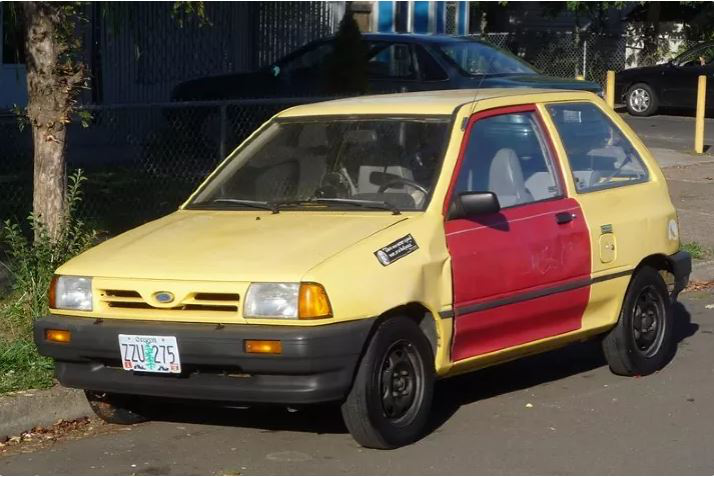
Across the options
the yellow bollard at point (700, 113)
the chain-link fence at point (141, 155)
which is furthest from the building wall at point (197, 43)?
the yellow bollard at point (700, 113)

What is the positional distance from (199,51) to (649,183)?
13603 millimetres

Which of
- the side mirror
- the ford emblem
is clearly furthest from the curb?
the side mirror

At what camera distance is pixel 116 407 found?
6625 millimetres

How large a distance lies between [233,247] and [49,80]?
246 centimetres

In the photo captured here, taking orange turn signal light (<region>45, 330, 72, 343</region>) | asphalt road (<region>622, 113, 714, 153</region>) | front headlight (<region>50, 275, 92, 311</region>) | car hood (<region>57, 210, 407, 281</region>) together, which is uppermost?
car hood (<region>57, 210, 407, 281</region>)

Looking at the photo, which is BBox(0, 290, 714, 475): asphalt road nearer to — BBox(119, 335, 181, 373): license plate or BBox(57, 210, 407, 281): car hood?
BBox(119, 335, 181, 373): license plate

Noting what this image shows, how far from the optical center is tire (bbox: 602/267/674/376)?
7.42m

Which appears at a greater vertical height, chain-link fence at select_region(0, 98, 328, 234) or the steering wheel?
the steering wheel

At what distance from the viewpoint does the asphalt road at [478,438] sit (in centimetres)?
586

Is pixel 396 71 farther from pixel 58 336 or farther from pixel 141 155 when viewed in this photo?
pixel 58 336

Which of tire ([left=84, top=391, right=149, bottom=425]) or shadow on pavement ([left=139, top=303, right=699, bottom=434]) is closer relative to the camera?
tire ([left=84, top=391, right=149, bottom=425])

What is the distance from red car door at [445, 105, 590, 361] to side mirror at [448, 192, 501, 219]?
0.05 metres

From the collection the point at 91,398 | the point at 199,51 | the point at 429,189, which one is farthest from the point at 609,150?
the point at 199,51

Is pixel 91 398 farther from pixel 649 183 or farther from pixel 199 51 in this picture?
→ pixel 199 51
